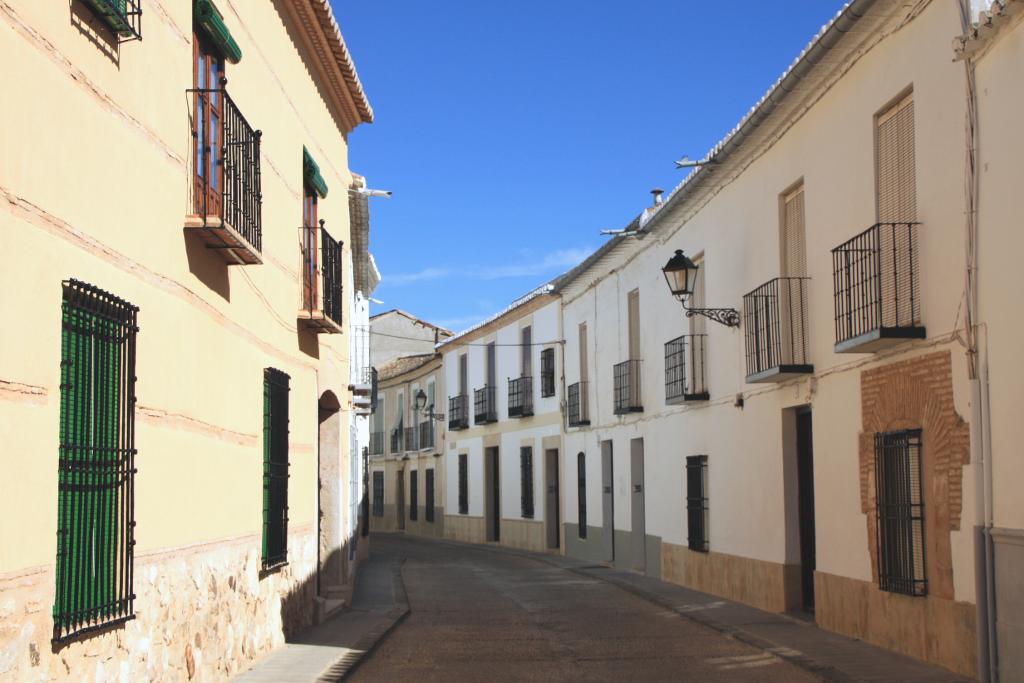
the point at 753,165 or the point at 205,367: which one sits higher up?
the point at 753,165

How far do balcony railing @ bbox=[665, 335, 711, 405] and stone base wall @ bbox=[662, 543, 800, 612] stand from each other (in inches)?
77.0

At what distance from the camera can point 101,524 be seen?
5.92 metres

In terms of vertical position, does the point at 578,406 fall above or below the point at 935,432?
above

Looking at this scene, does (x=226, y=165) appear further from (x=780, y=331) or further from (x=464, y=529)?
(x=464, y=529)

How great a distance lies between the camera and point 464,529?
3188cm

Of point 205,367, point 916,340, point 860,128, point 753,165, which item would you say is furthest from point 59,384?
point 753,165

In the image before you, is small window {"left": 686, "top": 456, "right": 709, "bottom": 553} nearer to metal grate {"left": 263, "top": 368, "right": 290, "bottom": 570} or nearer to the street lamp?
the street lamp

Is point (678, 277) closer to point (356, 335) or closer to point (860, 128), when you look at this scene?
point (860, 128)

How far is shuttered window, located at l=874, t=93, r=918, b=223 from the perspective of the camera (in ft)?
31.2

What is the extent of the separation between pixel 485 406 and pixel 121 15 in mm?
23873

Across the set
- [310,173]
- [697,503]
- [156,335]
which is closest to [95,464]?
[156,335]

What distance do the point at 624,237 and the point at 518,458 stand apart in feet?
33.1

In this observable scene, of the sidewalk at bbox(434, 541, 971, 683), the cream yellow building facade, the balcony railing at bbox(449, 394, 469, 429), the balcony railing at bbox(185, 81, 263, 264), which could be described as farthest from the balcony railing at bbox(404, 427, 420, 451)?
the balcony railing at bbox(185, 81, 263, 264)

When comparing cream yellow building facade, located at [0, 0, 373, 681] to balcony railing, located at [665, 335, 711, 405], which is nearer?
cream yellow building facade, located at [0, 0, 373, 681]
